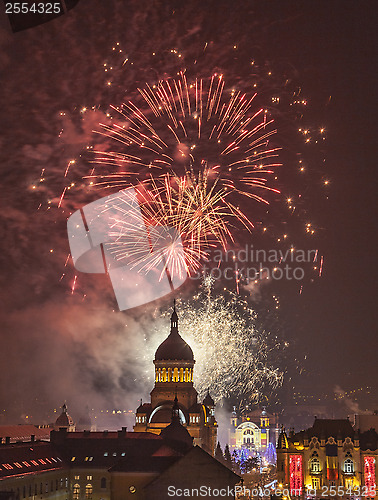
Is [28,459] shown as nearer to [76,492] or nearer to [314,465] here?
[76,492]

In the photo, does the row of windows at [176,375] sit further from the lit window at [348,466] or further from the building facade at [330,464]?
the lit window at [348,466]

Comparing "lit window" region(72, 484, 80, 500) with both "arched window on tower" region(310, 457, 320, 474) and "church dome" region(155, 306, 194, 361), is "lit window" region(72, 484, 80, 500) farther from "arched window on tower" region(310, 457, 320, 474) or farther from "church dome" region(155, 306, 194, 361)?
"church dome" region(155, 306, 194, 361)

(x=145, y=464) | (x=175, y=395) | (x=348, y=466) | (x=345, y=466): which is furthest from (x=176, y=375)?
(x=145, y=464)

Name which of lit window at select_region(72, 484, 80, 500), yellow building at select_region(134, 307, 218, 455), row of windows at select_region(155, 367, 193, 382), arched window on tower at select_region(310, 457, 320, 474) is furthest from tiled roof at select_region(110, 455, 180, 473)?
row of windows at select_region(155, 367, 193, 382)

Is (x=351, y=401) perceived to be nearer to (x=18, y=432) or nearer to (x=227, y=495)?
(x=18, y=432)

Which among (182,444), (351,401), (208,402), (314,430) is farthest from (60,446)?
(351,401)

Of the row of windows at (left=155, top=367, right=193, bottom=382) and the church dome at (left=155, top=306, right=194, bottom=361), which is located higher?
the church dome at (left=155, top=306, right=194, bottom=361)
